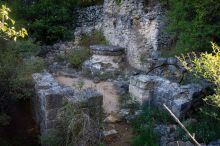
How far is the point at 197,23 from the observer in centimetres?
920

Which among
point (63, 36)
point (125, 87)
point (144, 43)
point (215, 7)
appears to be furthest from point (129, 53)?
point (215, 7)

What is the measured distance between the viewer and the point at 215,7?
29.1ft

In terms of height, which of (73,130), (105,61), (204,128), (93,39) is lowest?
(204,128)

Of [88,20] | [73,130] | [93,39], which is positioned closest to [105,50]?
[93,39]

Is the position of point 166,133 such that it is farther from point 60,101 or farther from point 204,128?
point 60,101

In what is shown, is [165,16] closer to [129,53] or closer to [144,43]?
[144,43]

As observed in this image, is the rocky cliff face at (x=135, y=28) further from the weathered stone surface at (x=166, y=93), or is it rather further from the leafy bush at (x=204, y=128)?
the leafy bush at (x=204, y=128)

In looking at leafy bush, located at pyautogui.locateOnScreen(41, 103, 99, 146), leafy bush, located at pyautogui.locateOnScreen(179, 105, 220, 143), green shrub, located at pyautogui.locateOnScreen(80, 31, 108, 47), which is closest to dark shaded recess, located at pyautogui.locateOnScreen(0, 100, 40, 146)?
leafy bush, located at pyautogui.locateOnScreen(41, 103, 99, 146)

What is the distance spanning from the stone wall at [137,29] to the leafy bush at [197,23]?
239 centimetres

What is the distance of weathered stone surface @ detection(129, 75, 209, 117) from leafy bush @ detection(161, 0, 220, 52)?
135 centimetres

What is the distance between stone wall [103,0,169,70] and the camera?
12560mm

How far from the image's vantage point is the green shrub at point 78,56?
14.2 meters

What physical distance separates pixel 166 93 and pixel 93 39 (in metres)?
8.20

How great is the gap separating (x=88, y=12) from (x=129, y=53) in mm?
4877
